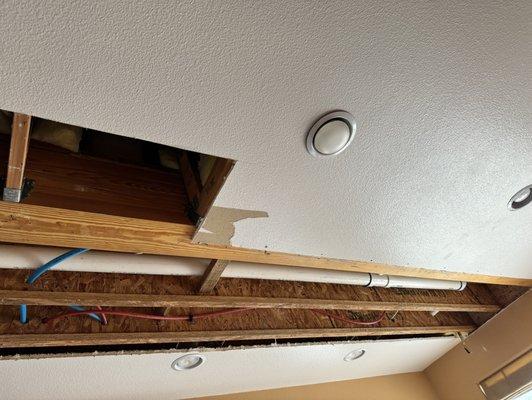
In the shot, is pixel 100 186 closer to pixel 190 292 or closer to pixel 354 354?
pixel 190 292

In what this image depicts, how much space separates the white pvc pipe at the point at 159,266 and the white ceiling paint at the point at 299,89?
307mm

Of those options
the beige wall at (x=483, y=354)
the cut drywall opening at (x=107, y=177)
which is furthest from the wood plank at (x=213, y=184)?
the beige wall at (x=483, y=354)

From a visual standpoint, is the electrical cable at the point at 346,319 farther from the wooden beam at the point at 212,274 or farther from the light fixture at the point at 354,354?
A: the wooden beam at the point at 212,274

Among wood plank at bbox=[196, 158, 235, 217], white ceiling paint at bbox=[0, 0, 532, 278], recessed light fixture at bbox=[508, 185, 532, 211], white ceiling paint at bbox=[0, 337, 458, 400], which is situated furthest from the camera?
white ceiling paint at bbox=[0, 337, 458, 400]

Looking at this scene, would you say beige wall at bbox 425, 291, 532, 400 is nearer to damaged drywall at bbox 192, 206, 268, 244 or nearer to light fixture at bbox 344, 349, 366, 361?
light fixture at bbox 344, 349, 366, 361

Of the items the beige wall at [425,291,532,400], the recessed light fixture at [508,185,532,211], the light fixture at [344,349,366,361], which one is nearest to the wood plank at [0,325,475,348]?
the light fixture at [344,349,366,361]

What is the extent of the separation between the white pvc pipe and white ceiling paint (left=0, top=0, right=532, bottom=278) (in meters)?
0.31

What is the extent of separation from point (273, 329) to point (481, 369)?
182 cm

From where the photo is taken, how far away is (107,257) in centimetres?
115

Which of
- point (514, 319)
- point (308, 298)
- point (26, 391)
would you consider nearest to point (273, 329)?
point (308, 298)

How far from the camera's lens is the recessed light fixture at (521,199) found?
3.88 ft

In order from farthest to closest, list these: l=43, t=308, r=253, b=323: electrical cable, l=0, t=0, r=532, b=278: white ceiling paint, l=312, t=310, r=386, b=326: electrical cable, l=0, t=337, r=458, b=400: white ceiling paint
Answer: l=312, t=310, r=386, b=326: electrical cable → l=0, t=337, r=458, b=400: white ceiling paint → l=43, t=308, r=253, b=323: electrical cable → l=0, t=0, r=532, b=278: white ceiling paint

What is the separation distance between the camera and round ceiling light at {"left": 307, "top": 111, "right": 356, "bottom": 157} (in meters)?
0.76

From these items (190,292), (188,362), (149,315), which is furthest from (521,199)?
(188,362)
